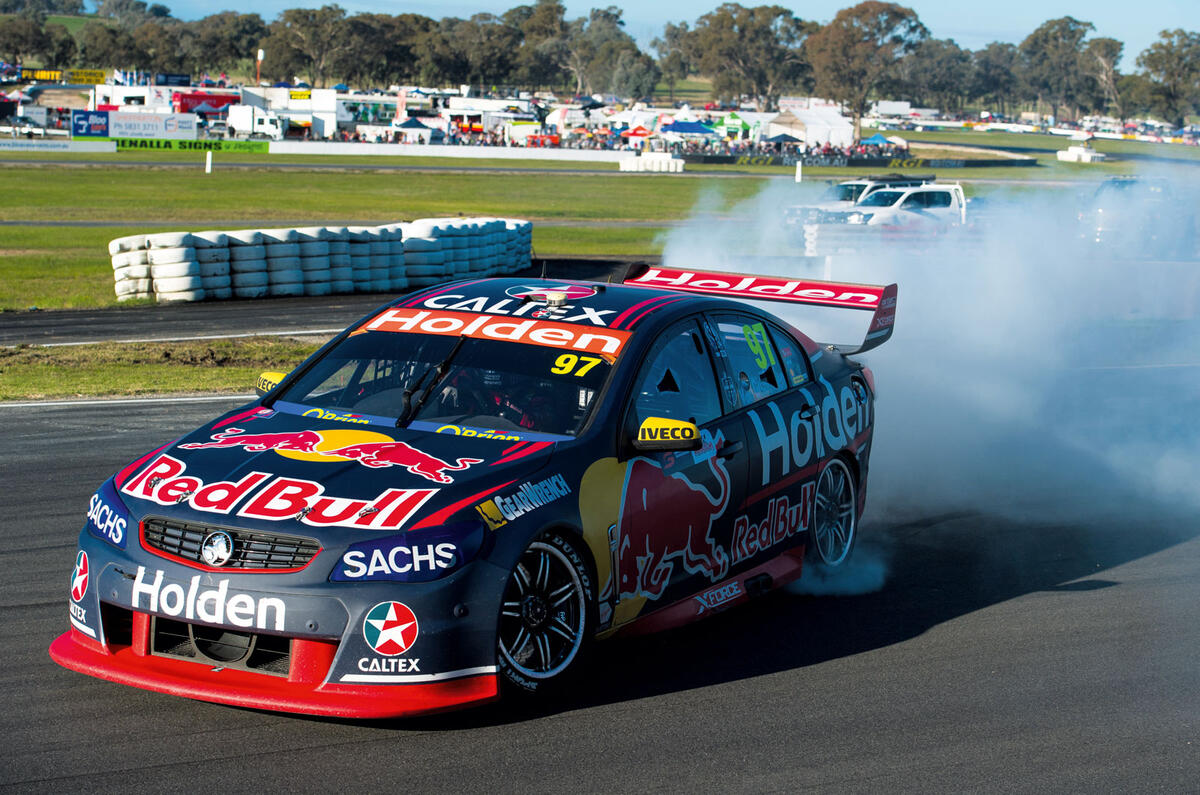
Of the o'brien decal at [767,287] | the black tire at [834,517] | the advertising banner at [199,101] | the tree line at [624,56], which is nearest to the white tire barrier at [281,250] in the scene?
the o'brien decal at [767,287]

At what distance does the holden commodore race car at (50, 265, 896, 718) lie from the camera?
418 cm

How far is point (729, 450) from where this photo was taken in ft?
18.2

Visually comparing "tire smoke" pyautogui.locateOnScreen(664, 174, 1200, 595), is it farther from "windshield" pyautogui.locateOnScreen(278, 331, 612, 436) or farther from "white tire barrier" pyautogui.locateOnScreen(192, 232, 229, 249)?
"white tire barrier" pyautogui.locateOnScreen(192, 232, 229, 249)

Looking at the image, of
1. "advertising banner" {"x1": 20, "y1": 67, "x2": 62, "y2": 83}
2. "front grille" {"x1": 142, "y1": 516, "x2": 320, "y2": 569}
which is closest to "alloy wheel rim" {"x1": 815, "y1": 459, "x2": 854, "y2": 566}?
"front grille" {"x1": 142, "y1": 516, "x2": 320, "y2": 569}

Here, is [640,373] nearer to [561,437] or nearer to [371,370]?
[561,437]

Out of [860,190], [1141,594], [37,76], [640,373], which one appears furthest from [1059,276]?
[37,76]

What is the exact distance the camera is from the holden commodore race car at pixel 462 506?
13.7 ft

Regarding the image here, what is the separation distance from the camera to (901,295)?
57.4 ft

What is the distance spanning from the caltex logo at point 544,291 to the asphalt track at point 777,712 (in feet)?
5.09

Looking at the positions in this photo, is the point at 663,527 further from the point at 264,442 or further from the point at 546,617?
the point at 264,442

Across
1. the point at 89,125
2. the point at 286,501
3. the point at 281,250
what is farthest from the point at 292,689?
the point at 89,125

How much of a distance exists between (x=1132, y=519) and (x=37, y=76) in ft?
435

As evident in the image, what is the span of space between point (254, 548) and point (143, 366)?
382 inches

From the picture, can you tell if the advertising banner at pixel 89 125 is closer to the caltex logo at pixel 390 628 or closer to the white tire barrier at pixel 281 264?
the white tire barrier at pixel 281 264
